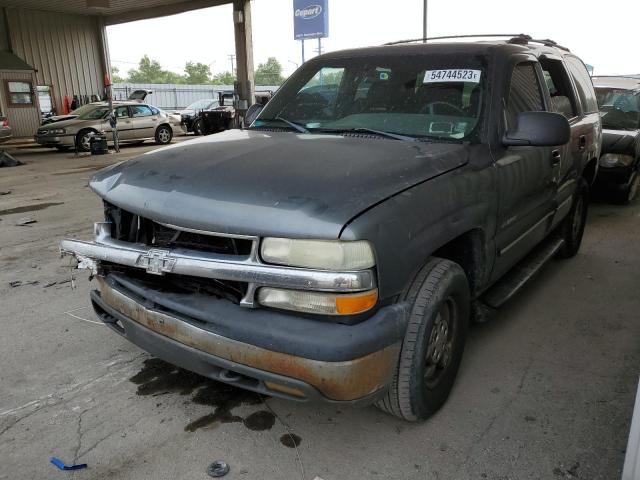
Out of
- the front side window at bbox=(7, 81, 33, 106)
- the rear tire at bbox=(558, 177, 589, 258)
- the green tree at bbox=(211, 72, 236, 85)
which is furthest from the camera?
the green tree at bbox=(211, 72, 236, 85)

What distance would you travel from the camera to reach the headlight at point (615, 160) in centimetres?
703

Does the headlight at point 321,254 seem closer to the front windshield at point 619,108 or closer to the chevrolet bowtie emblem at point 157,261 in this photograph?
the chevrolet bowtie emblem at point 157,261

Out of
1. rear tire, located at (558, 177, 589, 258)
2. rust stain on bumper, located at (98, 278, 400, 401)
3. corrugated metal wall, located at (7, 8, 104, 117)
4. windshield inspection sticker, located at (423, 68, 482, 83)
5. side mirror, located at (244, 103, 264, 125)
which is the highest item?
corrugated metal wall, located at (7, 8, 104, 117)

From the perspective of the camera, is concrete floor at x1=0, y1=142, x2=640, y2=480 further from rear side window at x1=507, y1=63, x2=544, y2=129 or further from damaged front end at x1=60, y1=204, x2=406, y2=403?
rear side window at x1=507, y1=63, x2=544, y2=129

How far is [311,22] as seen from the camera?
35375mm

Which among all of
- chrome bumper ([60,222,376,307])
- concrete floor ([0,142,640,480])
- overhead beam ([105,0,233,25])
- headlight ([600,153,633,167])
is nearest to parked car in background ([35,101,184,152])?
overhead beam ([105,0,233,25])

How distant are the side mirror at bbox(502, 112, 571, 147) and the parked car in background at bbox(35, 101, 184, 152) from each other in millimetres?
15096

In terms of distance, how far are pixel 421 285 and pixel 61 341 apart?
8.27 feet

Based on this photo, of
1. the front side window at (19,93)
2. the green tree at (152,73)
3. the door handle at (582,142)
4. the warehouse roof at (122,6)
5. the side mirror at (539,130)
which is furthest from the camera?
the green tree at (152,73)

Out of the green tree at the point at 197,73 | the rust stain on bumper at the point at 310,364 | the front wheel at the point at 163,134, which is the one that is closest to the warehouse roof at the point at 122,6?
the front wheel at the point at 163,134

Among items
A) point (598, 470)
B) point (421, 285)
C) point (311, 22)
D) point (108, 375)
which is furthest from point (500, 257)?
point (311, 22)

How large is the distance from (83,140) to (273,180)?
15364 millimetres

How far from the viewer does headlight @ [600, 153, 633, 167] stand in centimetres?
703

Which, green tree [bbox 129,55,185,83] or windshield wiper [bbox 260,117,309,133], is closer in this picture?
windshield wiper [bbox 260,117,309,133]
